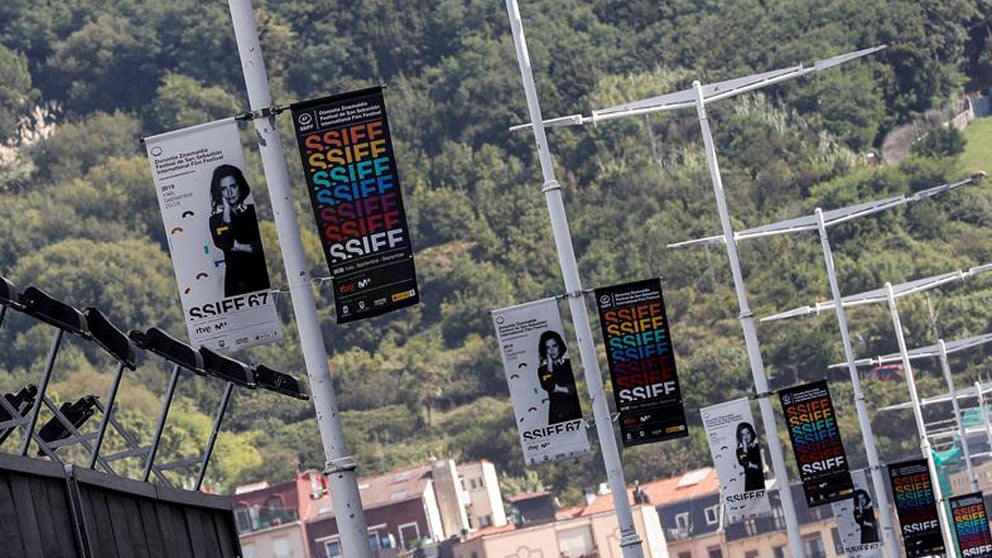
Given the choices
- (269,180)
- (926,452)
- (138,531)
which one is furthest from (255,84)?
(926,452)

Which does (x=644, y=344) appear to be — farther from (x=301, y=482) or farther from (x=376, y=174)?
(x=301, y=482)

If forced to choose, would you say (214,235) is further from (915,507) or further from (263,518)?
(263,518)

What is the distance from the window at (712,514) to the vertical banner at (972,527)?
93.3 m

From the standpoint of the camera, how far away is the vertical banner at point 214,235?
15320 millimetres

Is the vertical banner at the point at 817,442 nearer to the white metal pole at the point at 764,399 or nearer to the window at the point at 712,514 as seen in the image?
the white metal pole at the point at 764,399

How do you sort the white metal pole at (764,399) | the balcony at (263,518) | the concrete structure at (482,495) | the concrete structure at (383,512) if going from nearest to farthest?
the white metal pole at (764,399)
the concrete structure at (383,512)
the balcony at (263,518)
the concrete structure at (482,495)

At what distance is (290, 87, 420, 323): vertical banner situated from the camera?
15.4m

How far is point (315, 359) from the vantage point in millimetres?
15109

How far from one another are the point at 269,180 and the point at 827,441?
26.8 metres

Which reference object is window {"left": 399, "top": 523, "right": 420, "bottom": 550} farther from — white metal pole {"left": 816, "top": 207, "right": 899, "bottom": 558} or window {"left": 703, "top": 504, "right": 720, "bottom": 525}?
white metal pole {"left": 816, "top": 207, "right": 899, "bottom": 558}

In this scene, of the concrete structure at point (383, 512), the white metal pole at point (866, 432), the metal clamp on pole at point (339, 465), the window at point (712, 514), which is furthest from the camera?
the concrete structure at point (383, 512)

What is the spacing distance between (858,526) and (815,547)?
8202 cm

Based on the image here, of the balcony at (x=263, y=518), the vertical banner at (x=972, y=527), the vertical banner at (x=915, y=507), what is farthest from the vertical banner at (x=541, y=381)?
the balcony at (x=263, y=518)

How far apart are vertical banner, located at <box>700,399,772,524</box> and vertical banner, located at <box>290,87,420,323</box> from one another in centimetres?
2241
